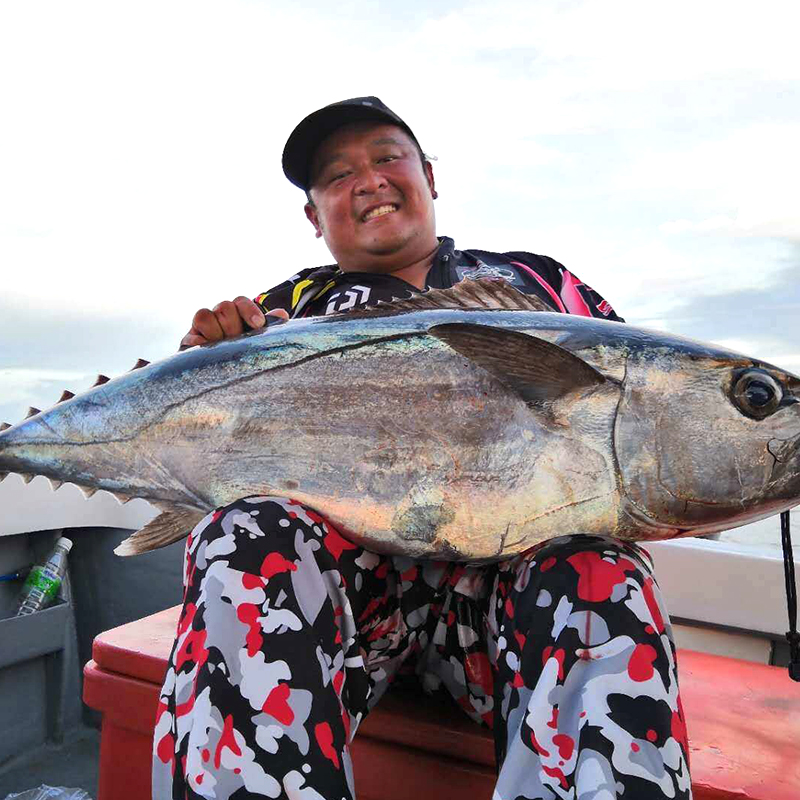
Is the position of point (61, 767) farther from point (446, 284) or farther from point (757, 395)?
point (757, 395)

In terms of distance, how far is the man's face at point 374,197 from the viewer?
2016mm

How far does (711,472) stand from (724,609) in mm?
1407

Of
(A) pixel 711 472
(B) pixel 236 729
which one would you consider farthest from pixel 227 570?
(A) pixel 711 472

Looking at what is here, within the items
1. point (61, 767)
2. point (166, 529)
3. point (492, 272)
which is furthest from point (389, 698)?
point (61, 767)

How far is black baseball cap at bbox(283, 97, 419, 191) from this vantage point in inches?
78.6

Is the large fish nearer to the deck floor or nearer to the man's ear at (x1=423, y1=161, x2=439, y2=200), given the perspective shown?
the man's ear at (x1=423, y1=161, x2=439, y2=200)

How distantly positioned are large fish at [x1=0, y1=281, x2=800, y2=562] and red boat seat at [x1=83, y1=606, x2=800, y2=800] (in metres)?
0.40

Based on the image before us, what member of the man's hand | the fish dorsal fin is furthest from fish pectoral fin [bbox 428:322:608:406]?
the man's hand

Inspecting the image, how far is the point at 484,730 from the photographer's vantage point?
134 centimetres

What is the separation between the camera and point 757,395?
1.16 meters

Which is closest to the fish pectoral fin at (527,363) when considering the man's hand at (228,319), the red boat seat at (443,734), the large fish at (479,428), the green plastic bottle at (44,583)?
the large fish at (479,428)

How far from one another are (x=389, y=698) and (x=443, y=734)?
0.18 m

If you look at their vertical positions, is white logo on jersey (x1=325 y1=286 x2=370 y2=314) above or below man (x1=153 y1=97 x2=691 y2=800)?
above

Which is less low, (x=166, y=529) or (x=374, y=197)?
(x=374, y=197)
